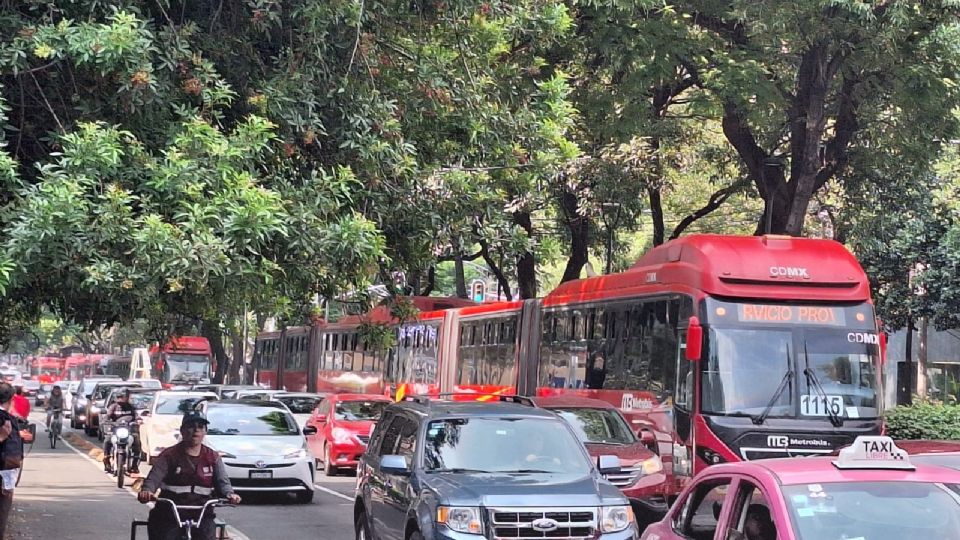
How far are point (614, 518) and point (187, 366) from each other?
43.6 m

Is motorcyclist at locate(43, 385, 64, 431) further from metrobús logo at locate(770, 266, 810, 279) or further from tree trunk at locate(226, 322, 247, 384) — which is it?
metrobús logo at locate(770, 266, 810, 279)

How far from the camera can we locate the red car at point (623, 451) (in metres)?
15.5

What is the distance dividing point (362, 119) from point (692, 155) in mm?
16617

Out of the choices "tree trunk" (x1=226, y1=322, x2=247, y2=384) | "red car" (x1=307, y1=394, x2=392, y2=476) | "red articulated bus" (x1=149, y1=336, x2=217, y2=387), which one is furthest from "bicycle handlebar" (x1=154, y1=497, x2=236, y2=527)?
"tree trunk" (x1=226, y1=322, x2=247, y2=384)

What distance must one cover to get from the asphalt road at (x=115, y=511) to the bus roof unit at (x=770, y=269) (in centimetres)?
555

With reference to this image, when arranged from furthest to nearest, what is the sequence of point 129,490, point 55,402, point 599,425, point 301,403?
point 55,402 → point 301,403 → point 129,490 → point 599,425

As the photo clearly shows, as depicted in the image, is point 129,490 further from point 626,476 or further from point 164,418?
point 626,476

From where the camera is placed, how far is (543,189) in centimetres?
2639

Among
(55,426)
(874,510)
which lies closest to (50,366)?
(55,426)

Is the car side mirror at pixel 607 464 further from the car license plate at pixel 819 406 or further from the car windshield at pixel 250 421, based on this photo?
the car windshield at pixel 250 421

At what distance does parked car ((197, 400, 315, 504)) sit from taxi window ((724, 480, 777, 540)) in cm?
1322

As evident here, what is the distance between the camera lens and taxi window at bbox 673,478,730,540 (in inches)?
287

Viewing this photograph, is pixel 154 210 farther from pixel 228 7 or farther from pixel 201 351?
pixel 201 351

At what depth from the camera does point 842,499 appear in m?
6.63
